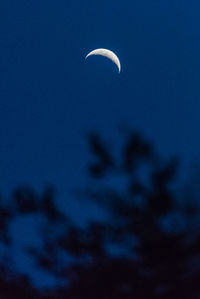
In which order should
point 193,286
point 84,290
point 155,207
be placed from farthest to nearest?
point 84,290
point 155,207
point 193,286

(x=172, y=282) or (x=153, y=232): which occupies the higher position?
(x=153, y=232)

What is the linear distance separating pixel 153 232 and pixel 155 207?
0.69 m

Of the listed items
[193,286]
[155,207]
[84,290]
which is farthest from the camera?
[84,290]

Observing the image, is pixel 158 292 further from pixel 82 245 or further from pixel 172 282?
pixel 82 245

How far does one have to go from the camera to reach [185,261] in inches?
351

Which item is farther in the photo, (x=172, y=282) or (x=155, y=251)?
(x=155, y=251)

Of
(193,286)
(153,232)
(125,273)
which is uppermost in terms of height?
(153,232)

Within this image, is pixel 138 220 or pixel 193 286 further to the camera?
pixel 138 220

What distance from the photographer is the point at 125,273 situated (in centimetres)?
975

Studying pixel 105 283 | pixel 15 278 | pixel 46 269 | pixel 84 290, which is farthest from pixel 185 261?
pixel 15 278

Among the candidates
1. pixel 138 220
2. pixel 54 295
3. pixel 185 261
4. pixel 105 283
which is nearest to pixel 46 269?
pixel 54 295

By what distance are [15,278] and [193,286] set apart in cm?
491

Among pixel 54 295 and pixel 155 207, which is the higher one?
pixel 155 207

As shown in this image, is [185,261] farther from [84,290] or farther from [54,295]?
[54,295]
